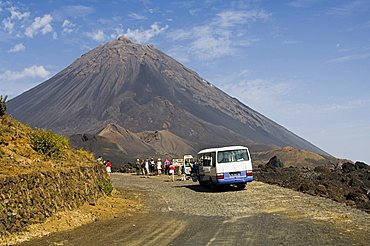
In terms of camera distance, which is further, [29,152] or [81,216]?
[29,152]

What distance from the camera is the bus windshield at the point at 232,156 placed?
24.1m

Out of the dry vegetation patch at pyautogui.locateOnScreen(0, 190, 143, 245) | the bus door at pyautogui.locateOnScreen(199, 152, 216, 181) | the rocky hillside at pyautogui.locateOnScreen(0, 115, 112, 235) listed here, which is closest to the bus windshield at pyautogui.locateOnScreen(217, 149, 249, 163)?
the bus door at pyautogui.locateOnScreen(199, 152, 216, 181)

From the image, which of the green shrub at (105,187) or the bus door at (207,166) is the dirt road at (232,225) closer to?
the green shrub at (105,187)

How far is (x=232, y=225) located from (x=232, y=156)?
10.4 meters

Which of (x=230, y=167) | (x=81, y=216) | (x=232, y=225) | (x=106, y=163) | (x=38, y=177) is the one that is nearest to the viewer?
(x=232, y=225)

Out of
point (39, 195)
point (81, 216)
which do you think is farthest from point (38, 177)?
point (81, 216)

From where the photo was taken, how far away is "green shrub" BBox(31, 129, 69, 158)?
63.8 ft

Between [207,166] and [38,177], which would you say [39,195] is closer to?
[38,177]

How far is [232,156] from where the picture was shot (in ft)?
79.3

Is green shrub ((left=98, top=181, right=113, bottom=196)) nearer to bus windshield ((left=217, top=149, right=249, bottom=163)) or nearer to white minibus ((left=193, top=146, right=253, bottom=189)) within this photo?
white minibus ((left=193, top=146, right=253, bottom=189))

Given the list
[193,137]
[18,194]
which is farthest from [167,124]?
[18,194]

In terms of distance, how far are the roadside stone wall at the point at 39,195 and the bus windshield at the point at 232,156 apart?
24.1 feet

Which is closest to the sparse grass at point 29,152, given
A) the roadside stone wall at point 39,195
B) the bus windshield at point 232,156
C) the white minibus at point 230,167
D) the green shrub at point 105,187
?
the roadside stone wall at point 39,195

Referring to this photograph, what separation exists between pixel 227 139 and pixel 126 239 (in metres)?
142
